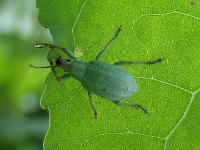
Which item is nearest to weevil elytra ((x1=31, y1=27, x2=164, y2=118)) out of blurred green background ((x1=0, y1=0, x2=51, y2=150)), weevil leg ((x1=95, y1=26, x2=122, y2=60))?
weevil leg ((x1=95, y1=26, x2=122, y2=60))

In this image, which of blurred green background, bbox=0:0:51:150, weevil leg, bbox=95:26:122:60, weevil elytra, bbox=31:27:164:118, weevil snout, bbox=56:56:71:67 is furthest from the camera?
blurred green background, bbox=0:0:51:150

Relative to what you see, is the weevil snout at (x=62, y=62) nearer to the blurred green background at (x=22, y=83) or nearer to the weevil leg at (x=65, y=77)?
the weevil leg at (x=65, y=77)

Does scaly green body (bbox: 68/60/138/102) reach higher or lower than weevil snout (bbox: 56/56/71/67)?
lower

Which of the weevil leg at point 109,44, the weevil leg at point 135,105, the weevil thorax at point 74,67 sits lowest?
the weevil leg at point 135,105

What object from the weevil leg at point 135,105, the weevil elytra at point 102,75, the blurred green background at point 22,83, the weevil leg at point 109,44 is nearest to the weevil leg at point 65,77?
the weevil elytra at point 102,75

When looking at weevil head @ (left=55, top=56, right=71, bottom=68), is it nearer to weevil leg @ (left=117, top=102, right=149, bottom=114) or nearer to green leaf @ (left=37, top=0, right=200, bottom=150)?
green leaf @ (left=37, top=0, right=200, bottom=150)

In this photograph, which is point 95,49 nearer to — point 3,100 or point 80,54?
point 80,54

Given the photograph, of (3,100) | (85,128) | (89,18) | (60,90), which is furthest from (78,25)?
(3,100)
